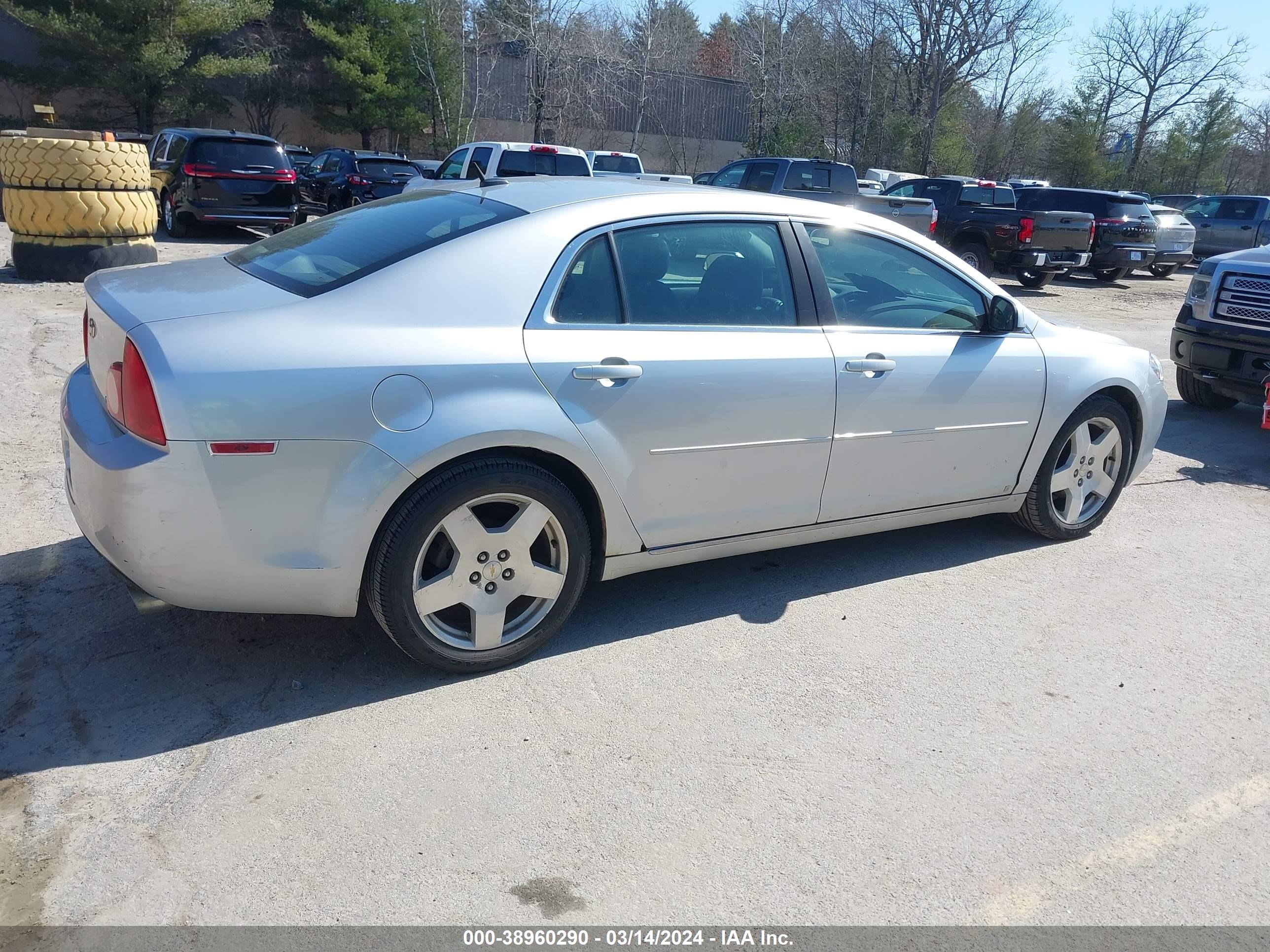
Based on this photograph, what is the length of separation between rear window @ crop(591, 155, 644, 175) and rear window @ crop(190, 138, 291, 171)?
19.9 ft

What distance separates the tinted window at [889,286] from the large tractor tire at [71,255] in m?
8.49

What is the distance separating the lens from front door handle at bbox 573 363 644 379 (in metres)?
3.51

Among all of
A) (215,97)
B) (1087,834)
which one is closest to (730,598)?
(1087,834)

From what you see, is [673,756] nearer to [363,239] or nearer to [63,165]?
[363,239]

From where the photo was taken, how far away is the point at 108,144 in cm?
1022

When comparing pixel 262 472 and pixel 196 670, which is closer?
pixel 262 472

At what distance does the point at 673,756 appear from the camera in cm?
320

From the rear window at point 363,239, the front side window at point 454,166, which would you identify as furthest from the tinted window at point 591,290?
the front side window at point 454,166

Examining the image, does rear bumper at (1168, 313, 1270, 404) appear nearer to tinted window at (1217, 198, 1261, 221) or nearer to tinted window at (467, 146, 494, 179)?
tinted window at (467, 146, 494, 179)

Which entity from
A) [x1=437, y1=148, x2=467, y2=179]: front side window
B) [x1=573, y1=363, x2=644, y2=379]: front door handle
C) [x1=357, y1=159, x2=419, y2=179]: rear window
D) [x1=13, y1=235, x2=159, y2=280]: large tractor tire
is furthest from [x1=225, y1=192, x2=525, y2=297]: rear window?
[x1=357, y1=159, x2=419, y2=179]: rear window

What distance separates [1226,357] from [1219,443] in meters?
0.66

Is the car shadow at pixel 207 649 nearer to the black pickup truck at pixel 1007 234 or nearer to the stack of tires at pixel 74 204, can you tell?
the stack of tires at pixel 74 204

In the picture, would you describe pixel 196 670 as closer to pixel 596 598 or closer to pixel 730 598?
pixel 596 598

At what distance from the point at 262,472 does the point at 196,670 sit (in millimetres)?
936
